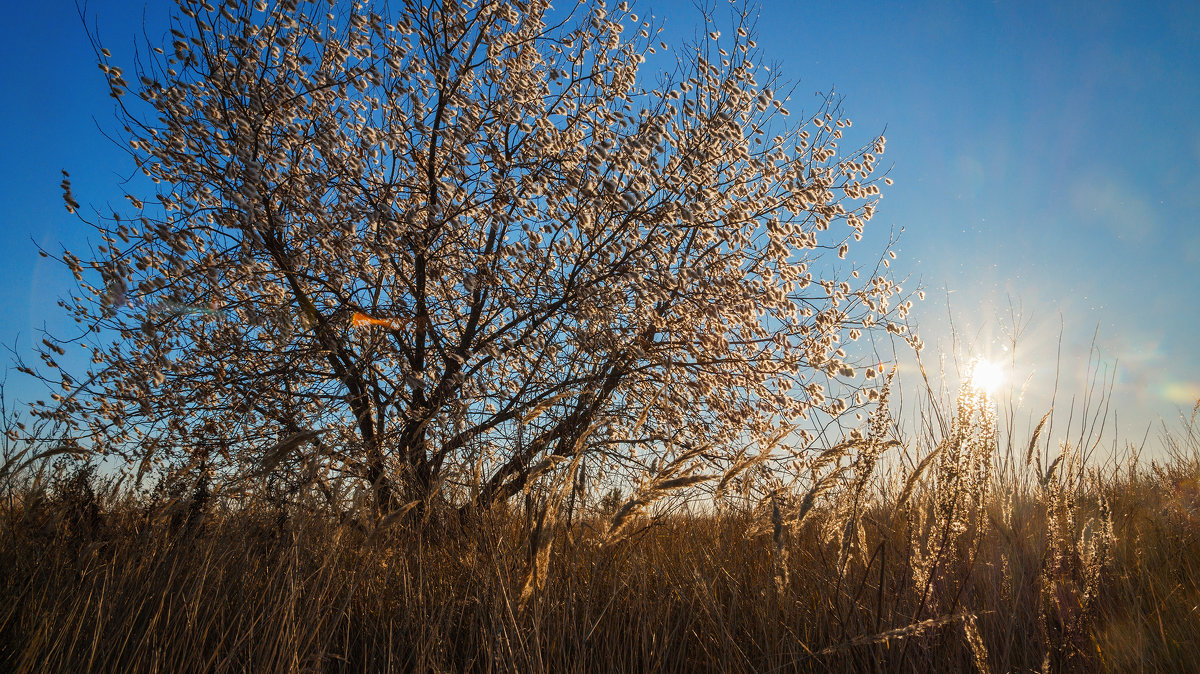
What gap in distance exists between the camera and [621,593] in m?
2.75

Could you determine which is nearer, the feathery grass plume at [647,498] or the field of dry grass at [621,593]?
the feathery grass plume at [647,498]

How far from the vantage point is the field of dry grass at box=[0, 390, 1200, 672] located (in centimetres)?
199

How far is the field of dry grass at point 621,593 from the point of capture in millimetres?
1991

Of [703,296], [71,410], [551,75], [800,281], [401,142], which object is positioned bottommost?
[71,410]

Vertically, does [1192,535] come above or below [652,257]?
below

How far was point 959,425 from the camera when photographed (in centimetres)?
204

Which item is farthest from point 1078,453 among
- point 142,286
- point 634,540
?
point 142,286

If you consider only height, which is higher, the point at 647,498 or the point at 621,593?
the point at 647,498

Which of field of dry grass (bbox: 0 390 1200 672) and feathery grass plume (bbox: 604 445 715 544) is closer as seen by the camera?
feathery grass plume (bbox: 604 445 715 544)

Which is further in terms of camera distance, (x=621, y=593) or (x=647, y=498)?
(x=621, y=593)

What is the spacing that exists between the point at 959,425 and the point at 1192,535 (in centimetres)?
283

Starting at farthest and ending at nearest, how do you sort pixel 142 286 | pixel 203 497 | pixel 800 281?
pixel 800 281 < pixel 142 286 < pixel 203 497

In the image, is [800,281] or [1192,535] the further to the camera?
[800,281]

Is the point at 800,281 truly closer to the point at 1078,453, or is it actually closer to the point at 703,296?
the point at 703,296
